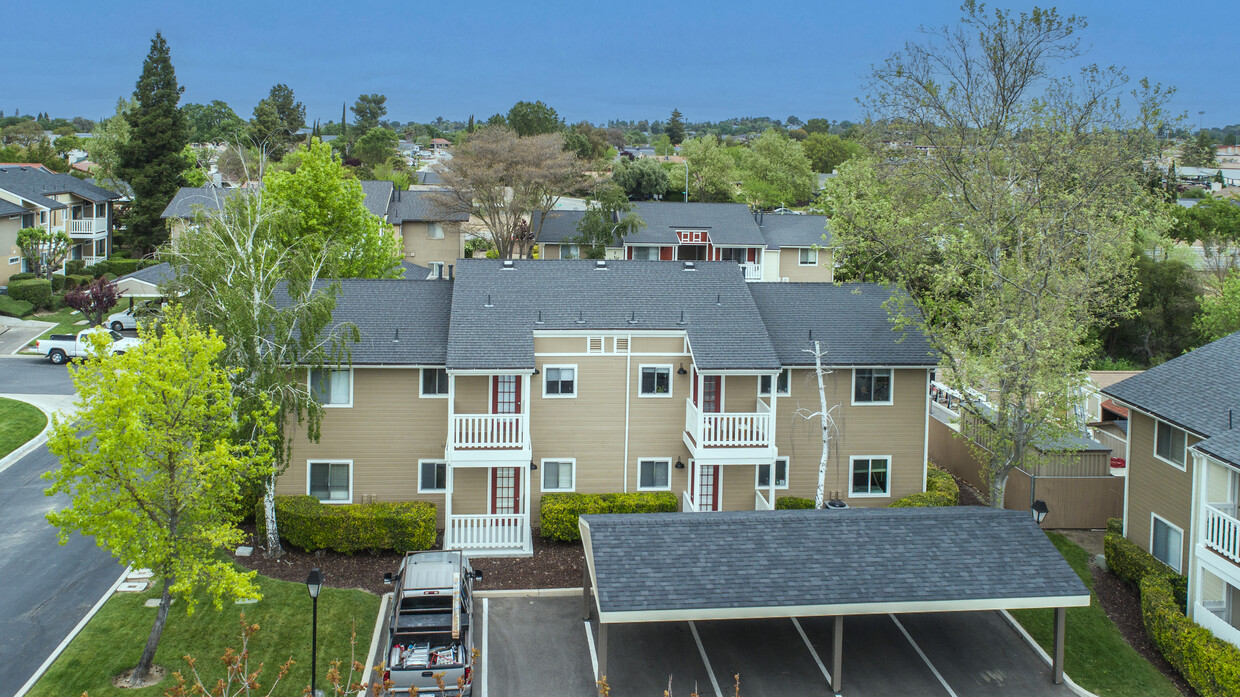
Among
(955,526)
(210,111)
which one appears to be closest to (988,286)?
(955,526)

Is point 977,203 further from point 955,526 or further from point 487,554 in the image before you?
point 487,554

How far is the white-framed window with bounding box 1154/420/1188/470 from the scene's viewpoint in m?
23.9

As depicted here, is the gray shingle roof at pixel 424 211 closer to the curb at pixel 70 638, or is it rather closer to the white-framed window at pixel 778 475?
the white-framed window at pixel 778 475

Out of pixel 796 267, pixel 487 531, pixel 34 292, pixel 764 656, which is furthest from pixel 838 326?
pixel 34 292

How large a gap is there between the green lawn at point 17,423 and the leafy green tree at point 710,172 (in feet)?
248

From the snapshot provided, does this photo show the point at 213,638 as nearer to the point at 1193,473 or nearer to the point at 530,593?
the point at 530,593

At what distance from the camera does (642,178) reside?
4065 inches

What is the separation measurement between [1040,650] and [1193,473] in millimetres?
5453

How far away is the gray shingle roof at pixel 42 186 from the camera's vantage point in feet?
205

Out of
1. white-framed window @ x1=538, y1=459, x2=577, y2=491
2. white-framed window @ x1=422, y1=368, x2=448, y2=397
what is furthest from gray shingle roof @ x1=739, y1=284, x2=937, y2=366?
white-framed window @ x1=422, y1=368, x2=448, y2=397

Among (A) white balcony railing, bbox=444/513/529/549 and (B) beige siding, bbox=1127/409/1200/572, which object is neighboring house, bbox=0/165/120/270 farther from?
(B) beige siding, bbox=1127/409/1200/572

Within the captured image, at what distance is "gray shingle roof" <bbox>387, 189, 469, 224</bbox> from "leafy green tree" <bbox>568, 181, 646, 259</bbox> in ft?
25.7

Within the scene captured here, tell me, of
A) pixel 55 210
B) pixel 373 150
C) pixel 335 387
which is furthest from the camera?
pixel 373 150

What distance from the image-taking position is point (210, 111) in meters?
177
